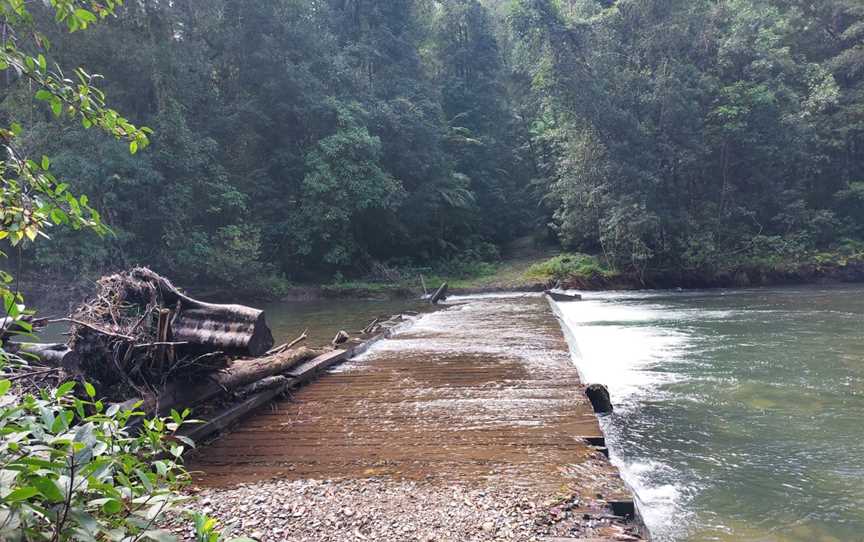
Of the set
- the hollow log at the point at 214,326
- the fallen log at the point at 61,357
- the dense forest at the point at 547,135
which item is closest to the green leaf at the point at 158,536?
the hollow log at the point at 214,326

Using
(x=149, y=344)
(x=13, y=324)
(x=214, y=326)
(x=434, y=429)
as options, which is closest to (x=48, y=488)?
(x=13, y=324)

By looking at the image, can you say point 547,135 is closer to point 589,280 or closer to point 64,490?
point 589,280

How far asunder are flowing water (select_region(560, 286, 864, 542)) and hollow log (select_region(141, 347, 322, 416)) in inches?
158

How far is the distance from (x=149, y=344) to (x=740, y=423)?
6.50 meters

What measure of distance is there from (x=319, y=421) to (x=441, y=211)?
83.5 ft

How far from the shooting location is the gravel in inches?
113

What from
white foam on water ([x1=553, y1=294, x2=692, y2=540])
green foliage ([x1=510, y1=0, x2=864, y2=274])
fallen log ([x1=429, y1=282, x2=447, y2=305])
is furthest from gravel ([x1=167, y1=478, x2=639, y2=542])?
green foliage ([x1=510, y1=0, x2=864, y2=274])

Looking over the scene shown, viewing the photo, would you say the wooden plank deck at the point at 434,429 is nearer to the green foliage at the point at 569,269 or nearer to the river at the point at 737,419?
the river at the point at 737,419

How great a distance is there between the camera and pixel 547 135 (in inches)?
1073

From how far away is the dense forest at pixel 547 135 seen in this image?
20.7 meters

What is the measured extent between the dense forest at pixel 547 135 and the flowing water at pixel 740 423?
38.8ft

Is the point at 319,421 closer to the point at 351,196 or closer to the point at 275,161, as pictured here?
the point at 351,196

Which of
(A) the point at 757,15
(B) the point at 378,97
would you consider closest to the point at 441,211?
(B) the point at 378,97

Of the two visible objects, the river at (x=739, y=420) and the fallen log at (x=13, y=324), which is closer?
the fallen log at (x=13, y=324)
